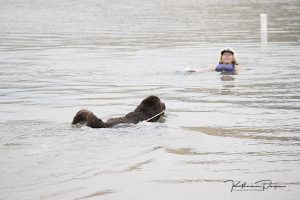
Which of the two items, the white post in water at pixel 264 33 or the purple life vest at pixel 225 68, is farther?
the white post in water at pixel 264 33

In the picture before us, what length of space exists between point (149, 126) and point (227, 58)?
340 inches

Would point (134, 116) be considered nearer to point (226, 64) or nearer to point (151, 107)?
point (151, 107)

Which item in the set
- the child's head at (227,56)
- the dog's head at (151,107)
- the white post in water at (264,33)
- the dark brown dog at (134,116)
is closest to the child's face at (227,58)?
the child's head at (227,56)

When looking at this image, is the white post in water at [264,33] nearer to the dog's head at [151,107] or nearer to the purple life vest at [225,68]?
the purple life vest at [225,68]

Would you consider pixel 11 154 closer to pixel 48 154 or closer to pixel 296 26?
pixel 48 154

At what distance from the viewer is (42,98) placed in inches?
586

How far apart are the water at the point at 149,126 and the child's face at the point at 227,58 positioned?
55 centimetres

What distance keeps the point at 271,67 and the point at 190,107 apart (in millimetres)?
7140

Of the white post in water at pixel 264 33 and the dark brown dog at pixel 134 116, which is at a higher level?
the white post in water at pixel 264 33

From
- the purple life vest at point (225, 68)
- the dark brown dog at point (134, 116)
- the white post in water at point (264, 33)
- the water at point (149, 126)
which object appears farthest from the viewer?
the white post in water at point (264, 33)

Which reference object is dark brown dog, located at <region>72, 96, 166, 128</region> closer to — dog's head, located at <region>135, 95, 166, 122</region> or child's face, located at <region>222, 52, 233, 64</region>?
dog's head, located at <region>135, 95, 166, 122</region>

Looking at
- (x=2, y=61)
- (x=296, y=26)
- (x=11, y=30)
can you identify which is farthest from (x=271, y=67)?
(x=11, y=30)

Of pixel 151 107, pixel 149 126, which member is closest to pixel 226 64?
pixel 151 107

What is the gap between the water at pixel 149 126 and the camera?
320 inches
